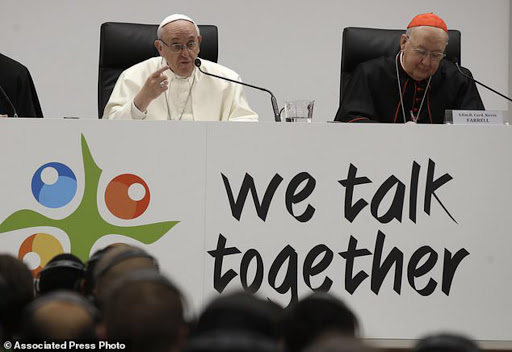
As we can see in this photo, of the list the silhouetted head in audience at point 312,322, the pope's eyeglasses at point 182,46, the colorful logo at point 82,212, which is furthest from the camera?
the pope's eyeglasses at point 182,46

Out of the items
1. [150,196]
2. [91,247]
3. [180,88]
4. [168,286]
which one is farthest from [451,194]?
[168,286]

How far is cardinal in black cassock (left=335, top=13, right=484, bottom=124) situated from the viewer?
461 cm

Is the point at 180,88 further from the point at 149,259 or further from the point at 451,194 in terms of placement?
the point at 149,259

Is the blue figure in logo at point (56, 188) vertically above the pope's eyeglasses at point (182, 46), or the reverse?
the pope's eyeglasses at point (182, 46)

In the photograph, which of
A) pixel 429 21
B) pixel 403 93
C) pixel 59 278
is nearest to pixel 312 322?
pixel 59 278

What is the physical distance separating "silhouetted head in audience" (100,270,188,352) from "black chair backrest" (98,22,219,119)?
3514 mm

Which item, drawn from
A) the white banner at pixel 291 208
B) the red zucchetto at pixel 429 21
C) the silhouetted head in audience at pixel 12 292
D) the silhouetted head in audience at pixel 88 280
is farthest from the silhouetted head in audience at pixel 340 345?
the red zucchetto at pixel 429 21

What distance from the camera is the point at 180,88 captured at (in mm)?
4582

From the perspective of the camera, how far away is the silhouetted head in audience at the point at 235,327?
1.10 metres

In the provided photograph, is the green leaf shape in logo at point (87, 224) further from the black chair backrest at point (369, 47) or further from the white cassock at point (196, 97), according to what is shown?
the black chair backrest at point (369, 47)

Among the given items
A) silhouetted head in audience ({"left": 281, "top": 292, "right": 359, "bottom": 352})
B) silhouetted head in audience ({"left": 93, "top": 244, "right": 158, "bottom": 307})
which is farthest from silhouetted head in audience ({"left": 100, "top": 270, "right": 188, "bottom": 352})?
silhouetted head in audience ({"left": 93, "top": 244, "right": 158, "bottom": 307})

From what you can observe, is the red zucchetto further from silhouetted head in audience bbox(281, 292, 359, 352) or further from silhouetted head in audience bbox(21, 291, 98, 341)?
silhouetted head in audience bbox(21, 291, 98, 341)

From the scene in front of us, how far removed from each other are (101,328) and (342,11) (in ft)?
16.6

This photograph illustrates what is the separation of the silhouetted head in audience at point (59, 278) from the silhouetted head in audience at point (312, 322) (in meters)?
0.55
